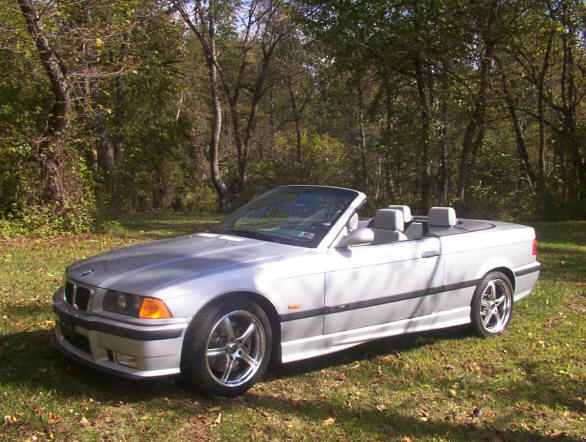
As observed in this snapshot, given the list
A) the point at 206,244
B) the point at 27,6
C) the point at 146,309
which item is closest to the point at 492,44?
the point at 27,6

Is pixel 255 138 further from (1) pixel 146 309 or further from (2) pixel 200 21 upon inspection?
(1) pixel 146 309

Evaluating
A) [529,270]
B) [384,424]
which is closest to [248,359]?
[384,424]

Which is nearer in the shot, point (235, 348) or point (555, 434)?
point (555, 434)

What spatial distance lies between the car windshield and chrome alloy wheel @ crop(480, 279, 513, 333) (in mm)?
1762

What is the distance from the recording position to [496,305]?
6.11 meters

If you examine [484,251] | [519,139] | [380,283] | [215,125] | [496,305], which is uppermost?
[215,125]

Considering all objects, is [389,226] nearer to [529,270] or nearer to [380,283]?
[380,283]

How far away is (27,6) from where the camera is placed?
Result: 10.9 m

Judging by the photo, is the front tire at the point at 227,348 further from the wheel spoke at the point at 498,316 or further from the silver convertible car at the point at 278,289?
the wheel spoke at the point at 498,316

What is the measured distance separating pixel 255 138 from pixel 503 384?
33.9 m

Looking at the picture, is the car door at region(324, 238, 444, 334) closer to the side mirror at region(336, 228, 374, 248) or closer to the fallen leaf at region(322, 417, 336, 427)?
the side mirror at region(336, 228, 374, 248)

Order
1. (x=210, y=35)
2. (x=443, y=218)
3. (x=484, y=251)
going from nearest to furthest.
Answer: (x=484, y=251)
(x=443, y=218)
(x=210, y=35)

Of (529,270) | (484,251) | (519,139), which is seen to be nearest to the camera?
(484,251)

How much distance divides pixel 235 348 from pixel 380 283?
141cm
